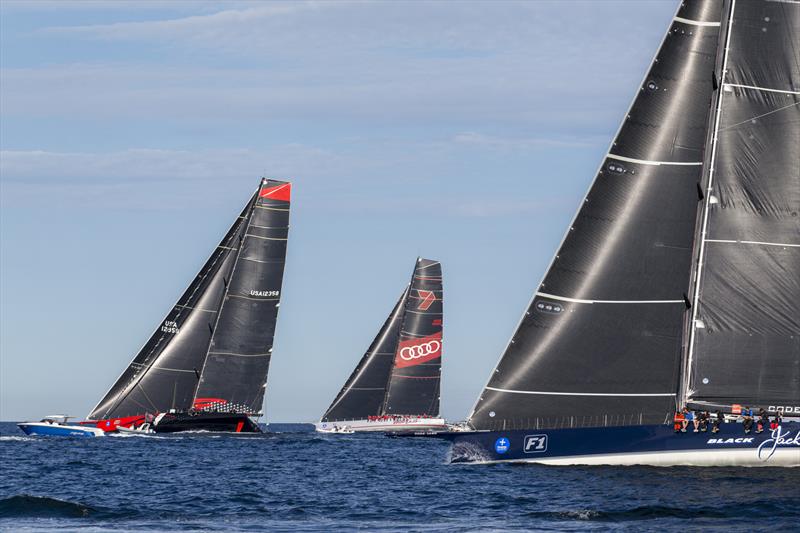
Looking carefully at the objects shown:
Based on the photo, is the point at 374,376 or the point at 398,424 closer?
the point at 398,424

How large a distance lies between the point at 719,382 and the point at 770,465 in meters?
2.94

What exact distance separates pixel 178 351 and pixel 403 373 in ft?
79.4

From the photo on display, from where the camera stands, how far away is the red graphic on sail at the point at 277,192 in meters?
76.1

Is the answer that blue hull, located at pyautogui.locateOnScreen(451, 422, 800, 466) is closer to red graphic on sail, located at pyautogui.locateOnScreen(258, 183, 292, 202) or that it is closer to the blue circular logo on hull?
the blue circular logo on hull

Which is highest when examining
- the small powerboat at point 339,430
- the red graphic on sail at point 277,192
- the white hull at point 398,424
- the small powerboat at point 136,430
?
the red graphic on sail at point 277,192

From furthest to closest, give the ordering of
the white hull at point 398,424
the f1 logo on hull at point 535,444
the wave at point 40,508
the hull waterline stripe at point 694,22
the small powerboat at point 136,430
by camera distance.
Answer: the white hull at point 398,424, the small powerboat at point 136,430, the hull waterline stripe at point 694,22, the f1 logo on hull at point 535,444, the wave at point 40,508

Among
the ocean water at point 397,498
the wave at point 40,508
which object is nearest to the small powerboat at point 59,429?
the ocean water at point 397,498

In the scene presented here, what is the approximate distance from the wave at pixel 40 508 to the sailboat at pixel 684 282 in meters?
11.5

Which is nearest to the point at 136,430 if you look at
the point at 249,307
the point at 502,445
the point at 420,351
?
the point at 249,307

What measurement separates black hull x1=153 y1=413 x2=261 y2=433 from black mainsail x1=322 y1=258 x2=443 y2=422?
868 inches

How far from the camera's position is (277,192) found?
251ft

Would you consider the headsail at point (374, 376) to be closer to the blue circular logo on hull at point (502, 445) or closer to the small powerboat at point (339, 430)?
the small powerboat at point (339, 430)

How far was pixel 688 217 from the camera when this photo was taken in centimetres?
3981

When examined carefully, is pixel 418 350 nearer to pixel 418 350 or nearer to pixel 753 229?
pixel 418 350
